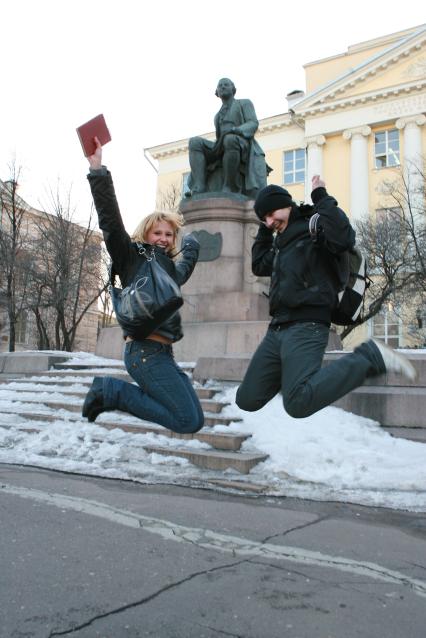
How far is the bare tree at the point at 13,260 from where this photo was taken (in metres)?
25.7

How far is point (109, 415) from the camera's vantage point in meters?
7.69

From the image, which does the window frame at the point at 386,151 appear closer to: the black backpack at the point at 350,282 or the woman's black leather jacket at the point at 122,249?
the black backpack at the point at 350,282

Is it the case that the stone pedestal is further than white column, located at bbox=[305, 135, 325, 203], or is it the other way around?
white column, located at bbox=[305, 135, 325, 203]

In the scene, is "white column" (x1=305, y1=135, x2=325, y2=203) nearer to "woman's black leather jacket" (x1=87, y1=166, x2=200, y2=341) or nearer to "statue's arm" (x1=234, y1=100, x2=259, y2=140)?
"statue's arm" (x1=234, y1=100, x2=259, y2=140)

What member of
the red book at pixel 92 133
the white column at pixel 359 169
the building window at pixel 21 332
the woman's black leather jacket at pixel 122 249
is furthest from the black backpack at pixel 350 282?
the building window at pixel 21 332

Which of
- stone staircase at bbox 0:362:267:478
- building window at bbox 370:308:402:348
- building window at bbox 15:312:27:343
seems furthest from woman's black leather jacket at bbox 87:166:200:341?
building window at bbox 15:312:27:343

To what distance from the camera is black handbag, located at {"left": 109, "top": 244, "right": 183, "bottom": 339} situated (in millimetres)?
3402

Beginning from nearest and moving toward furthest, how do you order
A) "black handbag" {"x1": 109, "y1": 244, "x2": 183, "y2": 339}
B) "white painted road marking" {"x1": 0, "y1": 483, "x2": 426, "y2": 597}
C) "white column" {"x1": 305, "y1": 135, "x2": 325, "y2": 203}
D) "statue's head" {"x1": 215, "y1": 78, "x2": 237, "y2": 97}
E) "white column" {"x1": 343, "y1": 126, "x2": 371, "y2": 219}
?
"white painted road marking" {"x1": 0, "y1": 483, "x2": 426, "y2": 597}
"black handbag" {"x1": 109, "y1": 244, "x2": 183, "y2": 339}
"statue's head" {"x1": 215, "y1": 78, "x2": 237, "y2": 97}
"white column" {"x1": 343, "y1": 126, "x2": 371, "y2": 219}
"white column" {"x1": 305, "y1": 135, "x2": 325, "y2": 203}

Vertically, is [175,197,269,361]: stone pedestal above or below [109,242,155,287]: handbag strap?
above

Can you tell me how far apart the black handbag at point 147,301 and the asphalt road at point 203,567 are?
1.20 metres

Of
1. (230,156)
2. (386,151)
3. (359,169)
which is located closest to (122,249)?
(230,156)

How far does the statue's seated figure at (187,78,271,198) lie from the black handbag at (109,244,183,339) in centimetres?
909

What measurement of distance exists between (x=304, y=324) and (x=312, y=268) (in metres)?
0.34

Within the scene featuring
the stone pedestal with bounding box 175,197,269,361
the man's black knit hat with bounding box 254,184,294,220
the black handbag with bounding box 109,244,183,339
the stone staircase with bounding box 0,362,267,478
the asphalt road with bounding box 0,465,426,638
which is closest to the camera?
the asphalt road with bounding box 0,465,426,638
